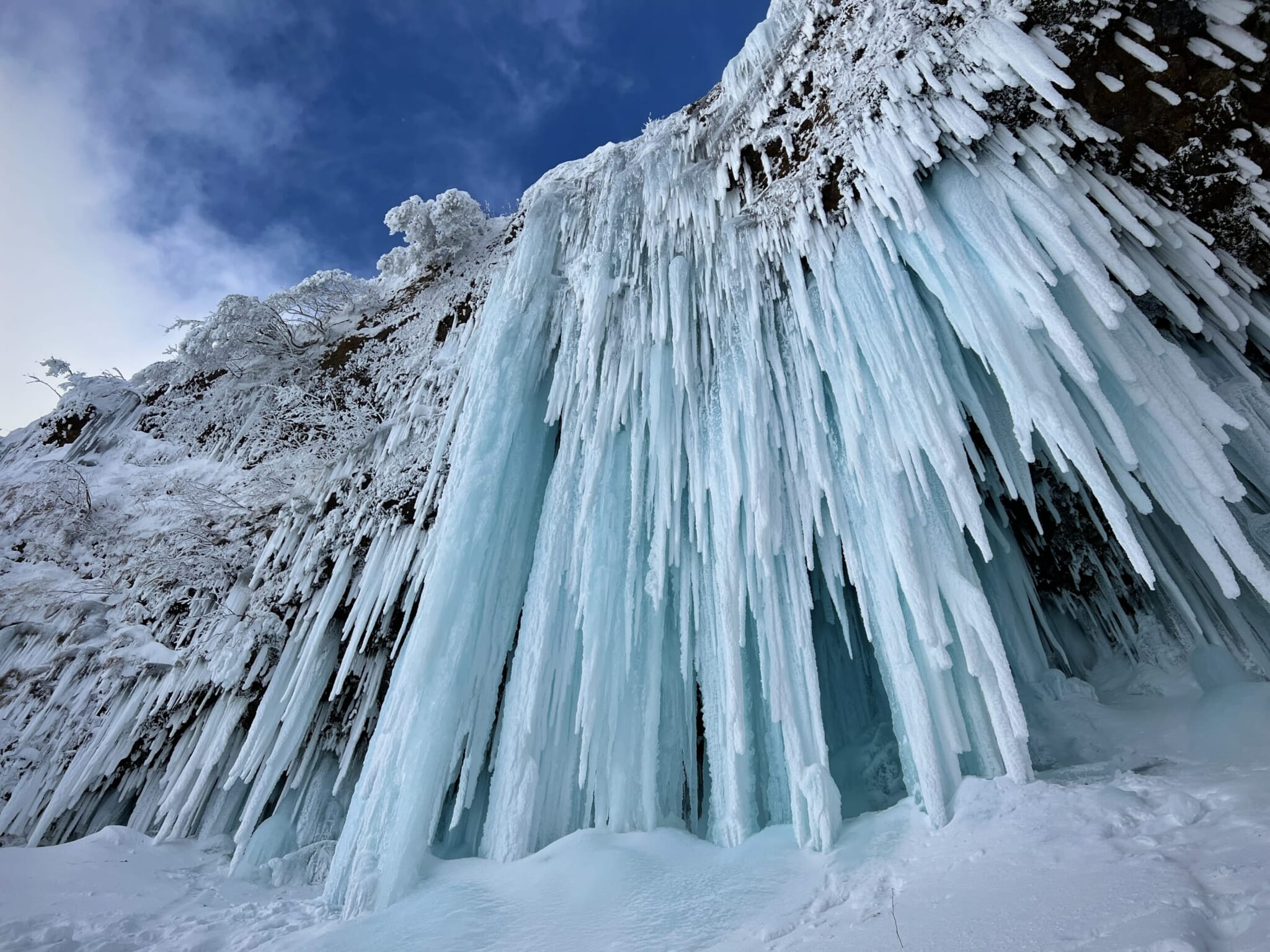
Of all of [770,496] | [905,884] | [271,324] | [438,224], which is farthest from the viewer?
[271,324]

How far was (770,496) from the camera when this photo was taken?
459 cm

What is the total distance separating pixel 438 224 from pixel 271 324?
12.0 feet

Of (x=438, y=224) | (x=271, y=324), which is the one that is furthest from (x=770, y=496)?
(x=271, y=324)

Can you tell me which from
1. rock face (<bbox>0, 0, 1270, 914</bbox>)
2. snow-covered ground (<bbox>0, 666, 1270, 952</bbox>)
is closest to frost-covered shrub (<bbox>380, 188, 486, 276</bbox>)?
rock face (<bbox>0, 0, 1270, 914</bbox>)

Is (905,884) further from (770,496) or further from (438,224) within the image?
(438,224)

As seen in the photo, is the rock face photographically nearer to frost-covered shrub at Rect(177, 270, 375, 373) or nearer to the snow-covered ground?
the snow-covered ground

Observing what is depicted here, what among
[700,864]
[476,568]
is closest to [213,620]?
[476,568]

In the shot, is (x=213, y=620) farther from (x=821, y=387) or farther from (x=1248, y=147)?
(x=1248, y=147)

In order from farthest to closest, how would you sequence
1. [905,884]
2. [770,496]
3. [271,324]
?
1. [271,324]
2. [770,496]
3. [905,884]

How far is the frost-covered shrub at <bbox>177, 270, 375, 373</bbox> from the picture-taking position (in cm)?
1026

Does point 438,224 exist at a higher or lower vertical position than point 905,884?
higher

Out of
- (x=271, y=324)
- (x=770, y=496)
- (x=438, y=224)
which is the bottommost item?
(x=770, y=496)

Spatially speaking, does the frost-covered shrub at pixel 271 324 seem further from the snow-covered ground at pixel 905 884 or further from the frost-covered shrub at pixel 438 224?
the snow-covered ground at pixel 905 884

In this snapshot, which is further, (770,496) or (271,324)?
(271,324)
